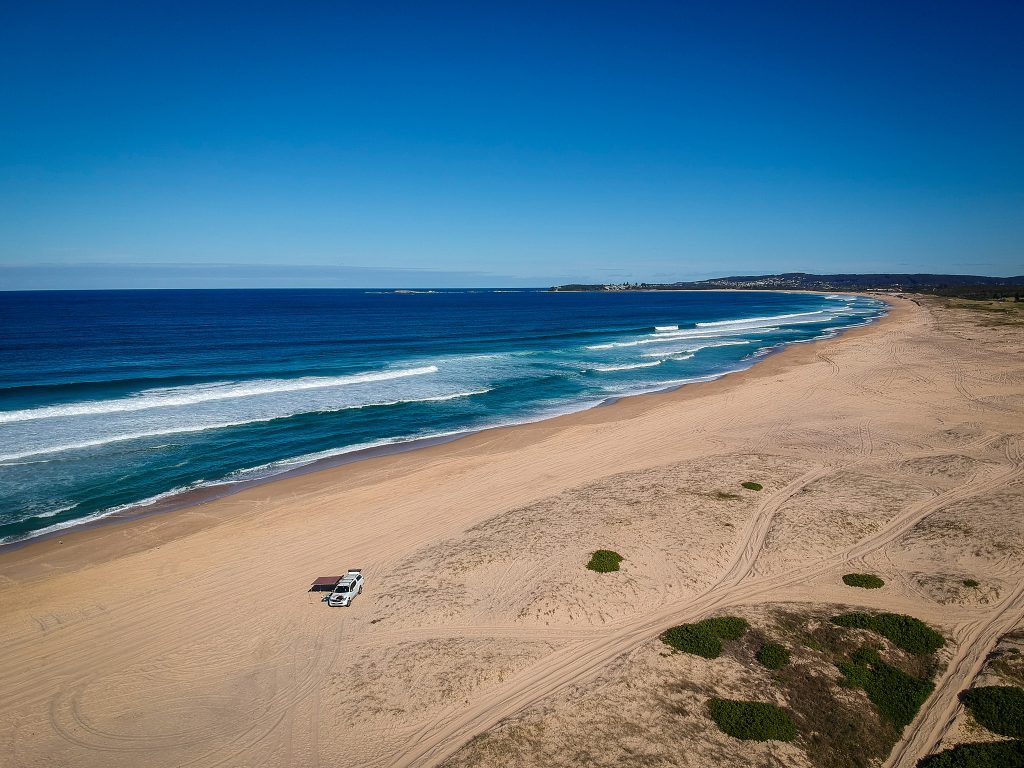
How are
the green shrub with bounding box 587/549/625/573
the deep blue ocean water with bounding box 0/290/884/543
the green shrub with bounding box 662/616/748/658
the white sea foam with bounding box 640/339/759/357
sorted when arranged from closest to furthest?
1. the green shrub with bounding box 662/616/748/658
2. the green shrub with bounding box 587/549/625/573
3. the deep blue ocean water with bounding box 0/290/884/543
4. the white sea foam with bounding box 640/339/759/357

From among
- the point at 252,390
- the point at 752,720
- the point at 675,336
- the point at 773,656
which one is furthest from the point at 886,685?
the point at 675,336

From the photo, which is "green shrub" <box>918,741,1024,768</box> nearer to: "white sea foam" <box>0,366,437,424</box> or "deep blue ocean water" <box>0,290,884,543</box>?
"deep blue ocean water" <box>0,290,884,543</box>

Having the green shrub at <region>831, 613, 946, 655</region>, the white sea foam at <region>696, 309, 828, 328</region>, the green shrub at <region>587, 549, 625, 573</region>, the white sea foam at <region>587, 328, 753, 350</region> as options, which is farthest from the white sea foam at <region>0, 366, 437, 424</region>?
the white sea foam at <region>696, 309, 828, 328</region>

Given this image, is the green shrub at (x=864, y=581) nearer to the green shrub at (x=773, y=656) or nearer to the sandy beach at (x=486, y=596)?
the sandy beach at (x=486, y=596)

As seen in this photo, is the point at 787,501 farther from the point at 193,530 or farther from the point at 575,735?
the point at 193,530

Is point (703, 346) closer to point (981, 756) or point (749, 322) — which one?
point (749, 322)

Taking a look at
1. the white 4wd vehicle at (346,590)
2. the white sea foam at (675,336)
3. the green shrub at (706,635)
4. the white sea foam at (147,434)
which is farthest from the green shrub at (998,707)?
the white sea foam at (675,336)

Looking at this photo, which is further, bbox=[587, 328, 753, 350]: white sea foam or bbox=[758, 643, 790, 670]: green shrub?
bbox=[587, 328, 753, 350]: white sea foam
